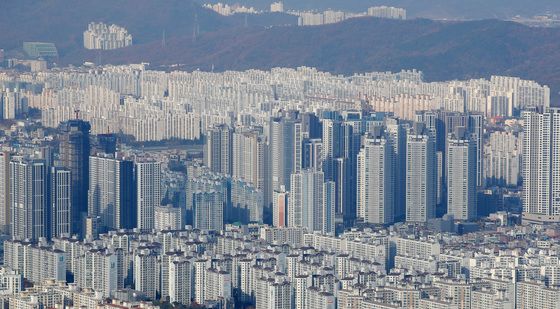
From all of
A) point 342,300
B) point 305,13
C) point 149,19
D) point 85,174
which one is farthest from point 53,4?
point 342,300

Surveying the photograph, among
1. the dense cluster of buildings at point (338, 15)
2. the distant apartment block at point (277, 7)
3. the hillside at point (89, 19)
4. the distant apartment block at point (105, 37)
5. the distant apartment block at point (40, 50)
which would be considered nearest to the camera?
the distant apartment block at point (40, 50)

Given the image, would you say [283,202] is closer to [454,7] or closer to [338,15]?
[338,15]

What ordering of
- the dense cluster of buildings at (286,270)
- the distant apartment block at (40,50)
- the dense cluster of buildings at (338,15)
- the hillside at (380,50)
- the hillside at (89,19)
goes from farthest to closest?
the dense cluster of buildings at (338,15) < the hillside at (89,19) < the distant apartment block at (40,50) < the hillside at (380,50) < the dense cluster of buildings at (286,270)

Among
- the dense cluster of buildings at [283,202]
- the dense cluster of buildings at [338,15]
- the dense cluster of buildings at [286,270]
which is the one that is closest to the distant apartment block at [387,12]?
the dense cluster of buildings at [338,15]

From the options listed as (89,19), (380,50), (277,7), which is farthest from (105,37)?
(277,7)

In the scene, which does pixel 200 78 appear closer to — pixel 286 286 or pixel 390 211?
pixel 390 211

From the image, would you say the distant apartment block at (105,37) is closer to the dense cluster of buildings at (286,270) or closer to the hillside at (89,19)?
the hillside at (89,19)

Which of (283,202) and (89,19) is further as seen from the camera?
(89,19)
